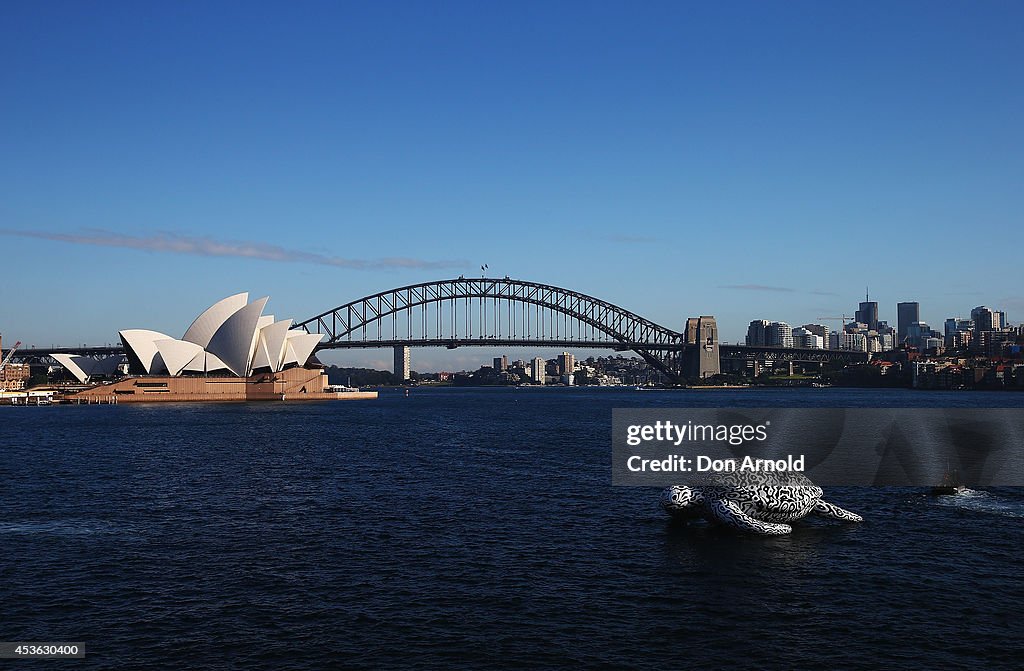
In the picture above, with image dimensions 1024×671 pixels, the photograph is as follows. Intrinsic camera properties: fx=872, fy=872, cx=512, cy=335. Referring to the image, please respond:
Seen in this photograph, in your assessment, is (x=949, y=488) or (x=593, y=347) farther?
(x=593, y=347)

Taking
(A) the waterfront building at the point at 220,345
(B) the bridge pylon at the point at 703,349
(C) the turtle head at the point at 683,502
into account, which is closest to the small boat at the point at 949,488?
→ (C) the turtle head at the point at 683,502

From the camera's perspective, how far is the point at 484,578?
14.6m

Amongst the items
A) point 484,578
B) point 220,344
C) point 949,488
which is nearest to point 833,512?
point 949,488

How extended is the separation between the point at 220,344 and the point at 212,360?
11.9 feet

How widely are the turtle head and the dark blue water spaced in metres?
0.64

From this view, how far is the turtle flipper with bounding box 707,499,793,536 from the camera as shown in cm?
1744

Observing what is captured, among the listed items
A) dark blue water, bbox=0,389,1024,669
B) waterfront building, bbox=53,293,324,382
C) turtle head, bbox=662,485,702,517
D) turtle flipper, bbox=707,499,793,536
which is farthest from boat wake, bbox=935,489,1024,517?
waterfront building, bbox=53,293,324,382

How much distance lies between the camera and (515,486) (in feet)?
82.8

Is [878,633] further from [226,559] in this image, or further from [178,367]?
[178,367]

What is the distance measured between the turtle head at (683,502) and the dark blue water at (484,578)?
644mm

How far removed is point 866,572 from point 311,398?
99918mm

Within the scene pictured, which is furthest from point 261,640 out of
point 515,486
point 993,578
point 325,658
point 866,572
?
point 515,486

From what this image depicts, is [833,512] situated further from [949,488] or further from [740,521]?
[949,488]

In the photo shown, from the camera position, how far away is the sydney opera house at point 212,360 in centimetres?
9606
